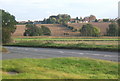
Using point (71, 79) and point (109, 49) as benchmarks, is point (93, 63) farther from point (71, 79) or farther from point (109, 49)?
point (109, 49)

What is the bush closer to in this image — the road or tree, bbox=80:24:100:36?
the road

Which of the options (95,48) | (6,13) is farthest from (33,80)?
(6,13)

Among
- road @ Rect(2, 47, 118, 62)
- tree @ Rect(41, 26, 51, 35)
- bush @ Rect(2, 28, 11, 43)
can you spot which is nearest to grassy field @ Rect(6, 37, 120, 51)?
bush @ Rect(2, 28, 11, 43)

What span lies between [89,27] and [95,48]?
196 ft

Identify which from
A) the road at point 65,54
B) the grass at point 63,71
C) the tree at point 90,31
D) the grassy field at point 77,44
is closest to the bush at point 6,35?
the grassy field at point 77,44

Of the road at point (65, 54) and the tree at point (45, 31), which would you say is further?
the tree at point (45, 31)

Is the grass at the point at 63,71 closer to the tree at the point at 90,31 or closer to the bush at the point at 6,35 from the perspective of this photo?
the bush at the point at 6,35

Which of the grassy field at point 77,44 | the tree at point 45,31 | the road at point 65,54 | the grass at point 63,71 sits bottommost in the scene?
the tree at point 45,31

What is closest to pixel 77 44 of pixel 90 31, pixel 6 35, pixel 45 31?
pixel 6 35

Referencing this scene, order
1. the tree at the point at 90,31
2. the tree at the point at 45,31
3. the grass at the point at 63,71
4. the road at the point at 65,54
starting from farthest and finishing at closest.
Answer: the tree at the point at 45,31
the tree at the point at 90,31
the road at the point at 65,54
the grass at the point at 63,71

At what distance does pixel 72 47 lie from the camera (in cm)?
3288

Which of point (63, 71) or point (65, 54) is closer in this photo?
point (63, 71)

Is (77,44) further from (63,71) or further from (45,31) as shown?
(45,31)

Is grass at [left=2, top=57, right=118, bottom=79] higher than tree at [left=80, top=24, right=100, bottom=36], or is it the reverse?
grass at [left=2, top=57, right=118, bottom=79]
